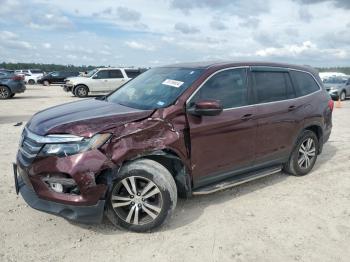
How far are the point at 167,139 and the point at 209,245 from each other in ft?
3.85

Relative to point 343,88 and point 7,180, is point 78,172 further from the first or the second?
point 343,88

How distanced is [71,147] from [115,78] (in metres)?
18.8

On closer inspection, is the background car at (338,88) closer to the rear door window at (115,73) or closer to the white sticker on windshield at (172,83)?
the rear door window at (115,73)

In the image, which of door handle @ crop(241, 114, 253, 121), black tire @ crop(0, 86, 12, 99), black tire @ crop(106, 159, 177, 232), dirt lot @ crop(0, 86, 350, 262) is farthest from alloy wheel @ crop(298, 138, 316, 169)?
black tire @ crop(0, 86, 12, 99)

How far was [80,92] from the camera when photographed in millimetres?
21844

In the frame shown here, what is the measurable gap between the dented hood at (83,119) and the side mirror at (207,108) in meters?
0.52

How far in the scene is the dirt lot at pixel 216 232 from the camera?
3566 mm

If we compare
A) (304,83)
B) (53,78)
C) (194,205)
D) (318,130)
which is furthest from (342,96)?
(53,78)

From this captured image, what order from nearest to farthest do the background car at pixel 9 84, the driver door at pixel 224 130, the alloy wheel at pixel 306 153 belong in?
the driver door at pixel 224 130 → the alloy wheel at pixel 306 153 → the background car at pixel 9 84

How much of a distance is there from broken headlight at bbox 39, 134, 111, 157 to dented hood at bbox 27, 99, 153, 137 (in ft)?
0.23

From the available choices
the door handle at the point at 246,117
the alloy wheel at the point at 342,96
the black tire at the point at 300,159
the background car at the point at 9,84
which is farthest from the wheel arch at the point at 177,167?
the alloy wheel at the point at 342,96

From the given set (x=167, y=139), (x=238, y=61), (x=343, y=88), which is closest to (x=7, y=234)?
(x=167, y=139)

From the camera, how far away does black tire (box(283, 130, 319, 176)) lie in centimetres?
579

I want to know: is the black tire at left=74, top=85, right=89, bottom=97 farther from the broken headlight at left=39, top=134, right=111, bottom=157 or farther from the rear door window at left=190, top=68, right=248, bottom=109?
the broken headlight at left=39, top=134, right=111, bottom=157
